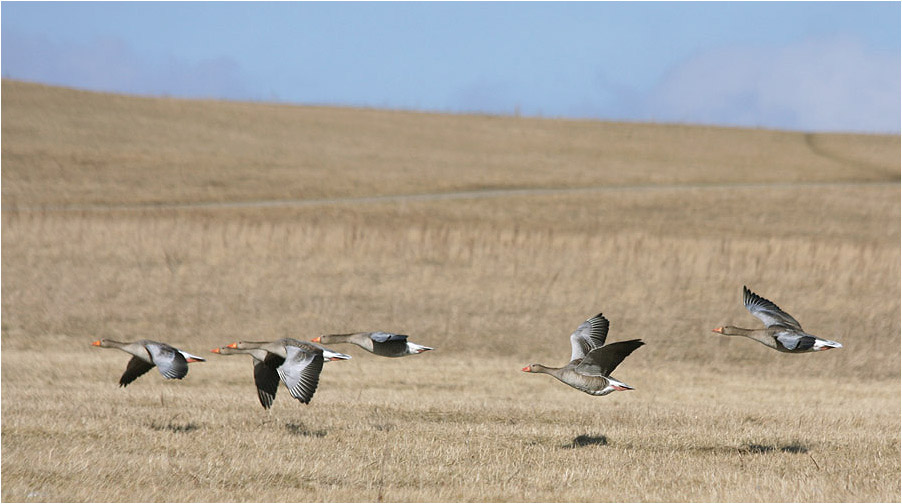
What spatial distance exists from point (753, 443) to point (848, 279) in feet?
68.5

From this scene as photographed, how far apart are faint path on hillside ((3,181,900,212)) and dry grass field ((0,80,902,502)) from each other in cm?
45

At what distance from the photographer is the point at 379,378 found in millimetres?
21781

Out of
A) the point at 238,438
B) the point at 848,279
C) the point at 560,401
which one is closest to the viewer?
the point at 238,438

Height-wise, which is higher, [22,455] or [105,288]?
[22,455]

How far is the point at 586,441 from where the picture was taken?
1259 cm

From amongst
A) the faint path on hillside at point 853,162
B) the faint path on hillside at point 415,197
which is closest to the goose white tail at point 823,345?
the faint path on hillside at point 415,197

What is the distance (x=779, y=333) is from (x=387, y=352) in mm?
4095

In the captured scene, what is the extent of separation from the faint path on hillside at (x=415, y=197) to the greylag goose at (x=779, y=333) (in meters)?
35.1

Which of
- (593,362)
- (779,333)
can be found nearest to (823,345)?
(779,333)

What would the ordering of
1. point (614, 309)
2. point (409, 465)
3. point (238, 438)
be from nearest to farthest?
point (409, 465), point (238, 438), point (614, 309)

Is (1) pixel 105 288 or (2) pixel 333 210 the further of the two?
(2) pixel 333 210

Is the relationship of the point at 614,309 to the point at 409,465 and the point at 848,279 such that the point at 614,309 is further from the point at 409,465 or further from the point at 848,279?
the point at 409,465

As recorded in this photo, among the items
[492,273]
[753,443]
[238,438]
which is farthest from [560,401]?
[492,273]

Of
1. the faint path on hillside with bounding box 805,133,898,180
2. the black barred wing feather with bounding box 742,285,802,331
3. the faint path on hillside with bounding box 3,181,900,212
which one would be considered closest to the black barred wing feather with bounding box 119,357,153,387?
the black barred wing feather with bounding box 742,285,802,331
